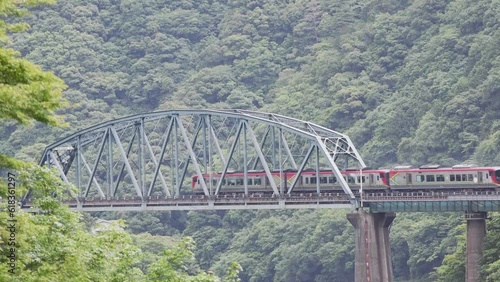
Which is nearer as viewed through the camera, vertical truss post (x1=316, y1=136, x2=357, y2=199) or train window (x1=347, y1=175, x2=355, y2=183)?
vertical truss post (x1=316, y1=136, x2=357, y2=199)

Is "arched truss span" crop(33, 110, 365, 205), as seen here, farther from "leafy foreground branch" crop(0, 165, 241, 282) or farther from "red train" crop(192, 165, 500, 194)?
"leafy foreground branch" crop(0, 165, 241, 282)

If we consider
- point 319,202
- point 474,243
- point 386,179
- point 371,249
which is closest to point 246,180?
point 319,202

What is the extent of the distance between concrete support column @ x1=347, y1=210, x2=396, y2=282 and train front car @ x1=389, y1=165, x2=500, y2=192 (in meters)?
2.41

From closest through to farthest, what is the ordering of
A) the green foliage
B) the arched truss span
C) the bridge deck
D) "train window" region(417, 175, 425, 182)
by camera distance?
the green foliage → the bridge deck → "train window" region(417, 175, 425, 182) → the arched truss span

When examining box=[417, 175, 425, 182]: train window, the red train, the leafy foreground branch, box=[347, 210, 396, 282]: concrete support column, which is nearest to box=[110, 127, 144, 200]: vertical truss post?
the red train

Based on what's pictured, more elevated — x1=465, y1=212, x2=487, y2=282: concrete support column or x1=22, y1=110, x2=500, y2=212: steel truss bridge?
x1=22, y1=110, x2=500, y2=212: steel truss bridge

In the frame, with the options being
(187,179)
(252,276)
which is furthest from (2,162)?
(187,179)

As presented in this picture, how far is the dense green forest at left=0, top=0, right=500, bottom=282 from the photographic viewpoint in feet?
359

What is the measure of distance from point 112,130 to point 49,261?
2639 inches

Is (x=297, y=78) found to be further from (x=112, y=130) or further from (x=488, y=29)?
(x=112, y=130)

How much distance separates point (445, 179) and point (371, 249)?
229 inches

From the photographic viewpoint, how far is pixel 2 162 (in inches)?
970

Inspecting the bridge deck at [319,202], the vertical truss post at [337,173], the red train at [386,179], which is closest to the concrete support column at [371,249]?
the bridge deck at [319,202]

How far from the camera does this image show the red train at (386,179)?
75.6 metres
